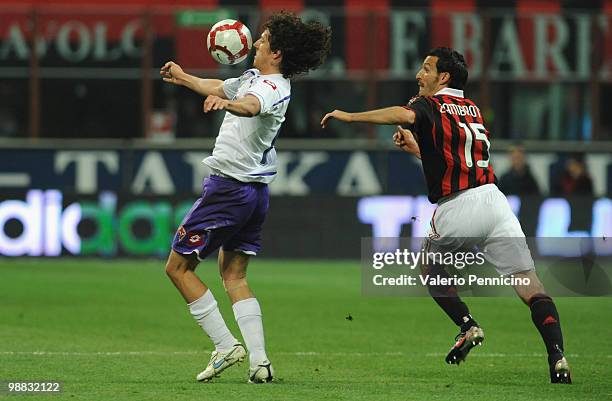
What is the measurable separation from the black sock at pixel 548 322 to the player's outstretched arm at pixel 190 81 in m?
2.37

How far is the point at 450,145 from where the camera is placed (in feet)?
29.8

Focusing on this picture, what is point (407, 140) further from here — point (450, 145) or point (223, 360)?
point (223, 360)

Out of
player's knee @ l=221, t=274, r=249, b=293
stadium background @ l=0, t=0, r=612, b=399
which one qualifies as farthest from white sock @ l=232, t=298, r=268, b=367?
stadium background @ l=0, t=0, r=612, b=399

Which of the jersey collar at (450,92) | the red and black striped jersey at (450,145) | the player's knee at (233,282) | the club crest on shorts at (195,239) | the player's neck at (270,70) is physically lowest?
the player's knee at (233,282)

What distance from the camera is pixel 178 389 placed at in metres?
8.37

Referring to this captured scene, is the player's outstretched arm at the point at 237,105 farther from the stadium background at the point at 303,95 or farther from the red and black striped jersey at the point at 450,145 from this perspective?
the stadium background at the point at 303,95

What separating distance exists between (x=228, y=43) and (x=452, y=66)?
58.1 inches

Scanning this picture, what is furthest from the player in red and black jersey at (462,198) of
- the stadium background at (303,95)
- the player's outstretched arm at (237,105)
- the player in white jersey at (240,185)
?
the stadium background at (303,95)

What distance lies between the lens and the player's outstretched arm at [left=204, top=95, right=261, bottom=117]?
26.2 ft

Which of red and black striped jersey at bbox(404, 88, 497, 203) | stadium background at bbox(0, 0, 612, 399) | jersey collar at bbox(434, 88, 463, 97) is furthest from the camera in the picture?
stadium background at bbox(0, 0, 612, 399)

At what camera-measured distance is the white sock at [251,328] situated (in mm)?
8711

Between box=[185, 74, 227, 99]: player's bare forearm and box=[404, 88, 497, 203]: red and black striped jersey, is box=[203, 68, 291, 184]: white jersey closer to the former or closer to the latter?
box=[185, 74, 227, 99]: player's bare forearm


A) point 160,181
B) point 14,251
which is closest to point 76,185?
point 160,181

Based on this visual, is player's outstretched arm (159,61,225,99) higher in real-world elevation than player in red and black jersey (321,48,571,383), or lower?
higher
